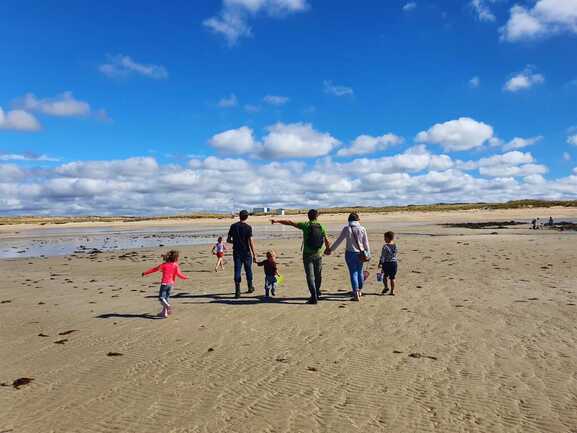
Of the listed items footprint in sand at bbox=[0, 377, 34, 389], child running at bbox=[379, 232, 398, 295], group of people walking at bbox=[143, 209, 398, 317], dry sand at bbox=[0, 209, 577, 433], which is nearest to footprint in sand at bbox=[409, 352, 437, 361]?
dry sand at bbox=[0, 209, 577, 433]

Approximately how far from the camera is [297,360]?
7188 millimetres

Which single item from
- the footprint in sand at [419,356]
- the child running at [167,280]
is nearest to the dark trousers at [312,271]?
the child running at [167,280]

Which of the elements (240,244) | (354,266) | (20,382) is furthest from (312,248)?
(20,382)

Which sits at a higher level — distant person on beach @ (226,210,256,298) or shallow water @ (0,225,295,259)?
distant person on beach @ (226,210,256,298)

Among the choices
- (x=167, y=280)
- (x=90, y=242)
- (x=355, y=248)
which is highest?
(x=355, y=248)

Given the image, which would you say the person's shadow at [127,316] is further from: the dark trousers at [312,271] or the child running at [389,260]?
the child running at [389,260]

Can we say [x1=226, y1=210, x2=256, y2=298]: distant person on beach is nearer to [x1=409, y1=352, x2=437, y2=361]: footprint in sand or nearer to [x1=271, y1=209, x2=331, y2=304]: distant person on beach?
[x1=271, y1=209, x2=331, y2=304]: distant person on beach

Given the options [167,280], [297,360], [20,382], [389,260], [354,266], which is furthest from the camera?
[389,260]

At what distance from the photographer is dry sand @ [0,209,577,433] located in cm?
529

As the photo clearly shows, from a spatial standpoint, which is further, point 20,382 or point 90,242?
point 90,242

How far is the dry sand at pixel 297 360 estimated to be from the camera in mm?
5289

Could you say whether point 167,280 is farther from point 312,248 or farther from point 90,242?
point 90,242

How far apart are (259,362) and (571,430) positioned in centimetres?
437

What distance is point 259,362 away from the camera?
717 centimetres
